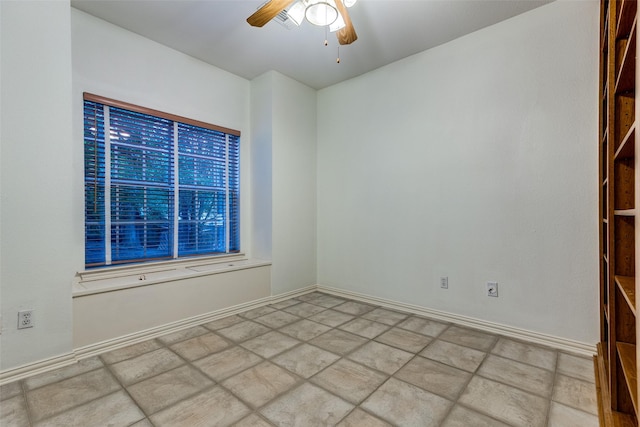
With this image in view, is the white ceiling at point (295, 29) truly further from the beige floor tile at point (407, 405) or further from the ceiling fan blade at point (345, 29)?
the beige floor tile at point (407, 405)

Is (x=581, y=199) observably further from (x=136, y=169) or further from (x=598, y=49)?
(x=136, y=169)

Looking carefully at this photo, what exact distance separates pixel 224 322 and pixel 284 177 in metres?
1.76

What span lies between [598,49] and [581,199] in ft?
3.64

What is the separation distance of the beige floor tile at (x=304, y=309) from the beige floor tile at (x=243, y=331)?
1.56 feet

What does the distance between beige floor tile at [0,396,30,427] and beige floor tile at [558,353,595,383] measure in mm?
3150

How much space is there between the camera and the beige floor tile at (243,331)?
2.63 m

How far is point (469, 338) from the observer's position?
102 inches

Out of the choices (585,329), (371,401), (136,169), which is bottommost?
(371,401)

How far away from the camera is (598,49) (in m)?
2.26

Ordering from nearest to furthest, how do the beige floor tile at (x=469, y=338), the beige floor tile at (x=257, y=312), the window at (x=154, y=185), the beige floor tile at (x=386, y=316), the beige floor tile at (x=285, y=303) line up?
1. the beige floor tile at (x=469, y=338)
2. the window at (x=154, y=185)
3. the beige floor tile at (x=386, y=316)
4. the beige floor tile at (x=257, y=312)
5. the beige floor tile at (x=285, y=303)

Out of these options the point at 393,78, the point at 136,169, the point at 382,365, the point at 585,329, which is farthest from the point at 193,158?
the point at 585,329

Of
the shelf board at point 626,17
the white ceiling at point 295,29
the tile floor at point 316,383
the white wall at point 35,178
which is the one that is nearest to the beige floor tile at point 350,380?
the tile floor at point 316,383

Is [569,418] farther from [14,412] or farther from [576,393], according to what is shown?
[14,412]

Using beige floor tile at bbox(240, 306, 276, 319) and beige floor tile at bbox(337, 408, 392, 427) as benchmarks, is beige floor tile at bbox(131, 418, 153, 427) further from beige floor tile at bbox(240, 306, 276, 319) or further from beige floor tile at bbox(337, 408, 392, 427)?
beige floor tile at bbox(240, 306, 276, 319)
